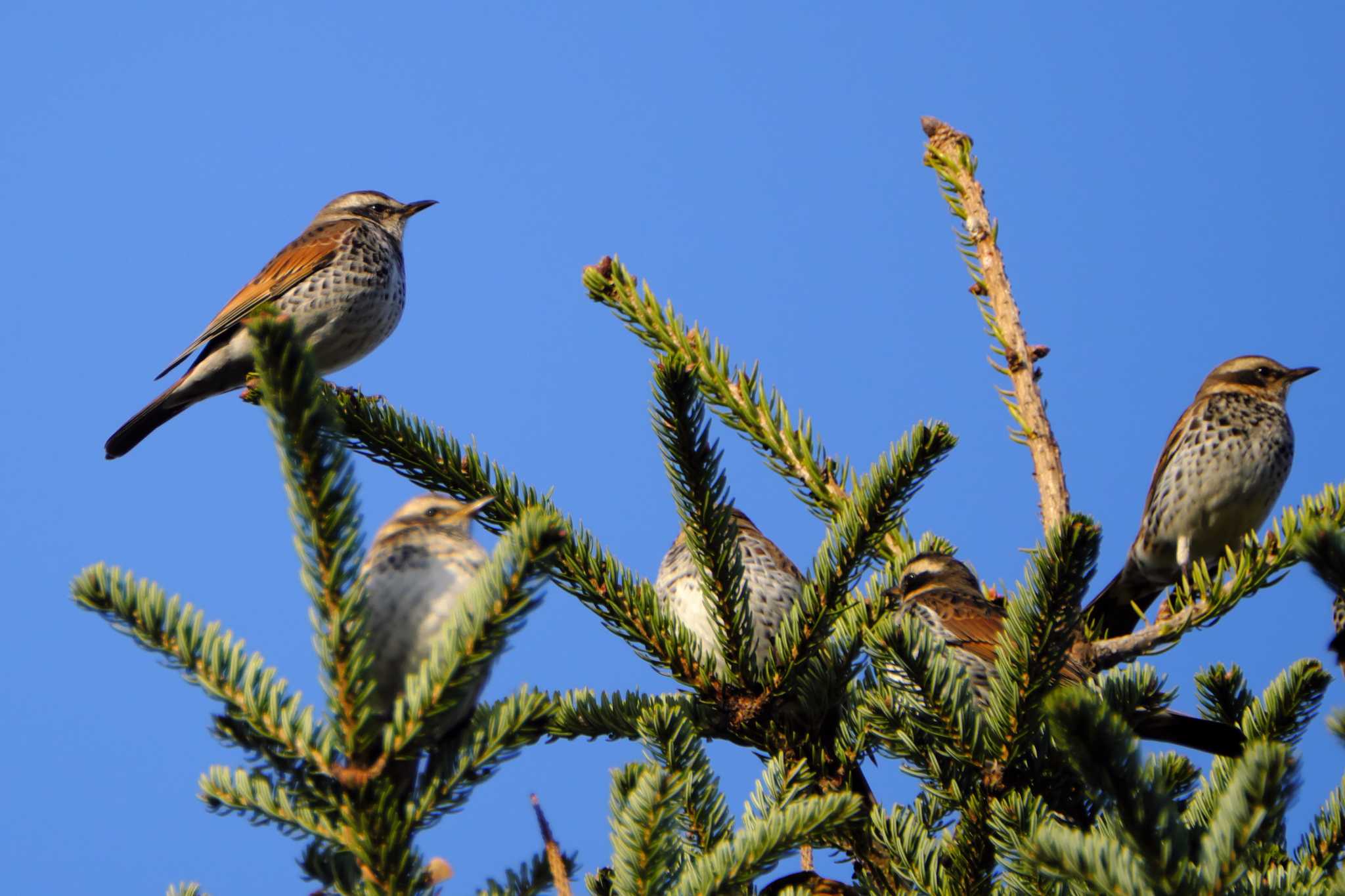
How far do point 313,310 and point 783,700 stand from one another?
516 cm

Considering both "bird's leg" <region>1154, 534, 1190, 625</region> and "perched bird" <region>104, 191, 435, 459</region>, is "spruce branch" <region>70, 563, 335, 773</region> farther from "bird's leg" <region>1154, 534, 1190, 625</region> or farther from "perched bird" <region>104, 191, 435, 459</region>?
"bird's leg" <region>1154, 534, 1190, 625</region>

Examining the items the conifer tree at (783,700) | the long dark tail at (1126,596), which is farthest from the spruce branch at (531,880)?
the long dark tail at (1126,596)

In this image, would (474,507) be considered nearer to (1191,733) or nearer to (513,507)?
(513,507)

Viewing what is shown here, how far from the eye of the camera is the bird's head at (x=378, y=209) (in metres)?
8.95

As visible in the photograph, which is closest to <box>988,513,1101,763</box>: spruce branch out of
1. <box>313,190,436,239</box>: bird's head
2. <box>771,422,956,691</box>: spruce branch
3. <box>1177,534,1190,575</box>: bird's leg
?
<box>771,422,956,691</box>: spruce branch

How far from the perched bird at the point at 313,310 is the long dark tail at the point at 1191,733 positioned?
→ 202 inches

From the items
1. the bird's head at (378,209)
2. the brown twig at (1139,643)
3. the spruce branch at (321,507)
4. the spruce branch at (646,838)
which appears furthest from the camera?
the bird's head at (378,209)

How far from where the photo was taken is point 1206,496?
23.9 feet

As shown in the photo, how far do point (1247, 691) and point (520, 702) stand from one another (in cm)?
248

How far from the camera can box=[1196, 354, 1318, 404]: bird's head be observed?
7.79 metres

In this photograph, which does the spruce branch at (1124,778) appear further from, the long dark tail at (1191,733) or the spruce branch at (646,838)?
the long dark tail at (1191,733)

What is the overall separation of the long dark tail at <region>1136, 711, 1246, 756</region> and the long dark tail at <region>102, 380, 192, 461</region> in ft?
18.9

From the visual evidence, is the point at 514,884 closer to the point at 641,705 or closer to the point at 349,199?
the point at 641,705

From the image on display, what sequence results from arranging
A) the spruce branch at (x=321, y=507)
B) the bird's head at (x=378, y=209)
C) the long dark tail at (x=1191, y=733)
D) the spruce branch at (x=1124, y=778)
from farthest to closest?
1. the bird's head at (x=378, y=209)
2. the long dark tail at (x=1191, y=733)
3. the spruce branch at (x=321, y=507)
4. the spruce branch at (x=1124, y=778)
